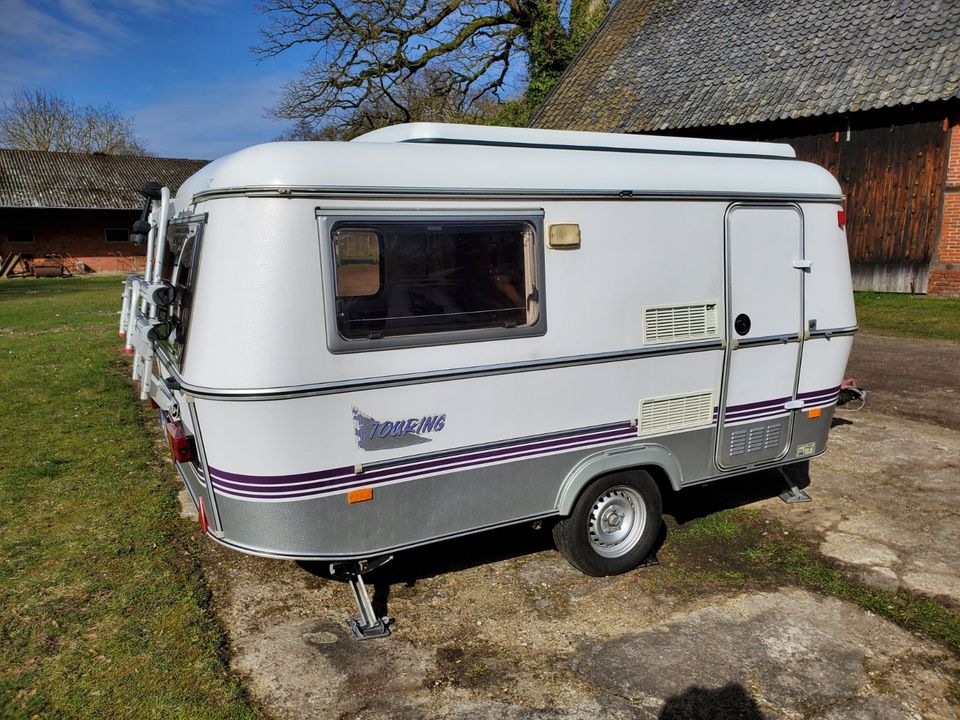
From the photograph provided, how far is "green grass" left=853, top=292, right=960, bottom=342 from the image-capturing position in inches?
472

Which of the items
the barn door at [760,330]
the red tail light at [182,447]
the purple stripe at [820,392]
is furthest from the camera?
the purple stripe at [820,392]

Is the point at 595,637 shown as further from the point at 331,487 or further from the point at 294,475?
the point at 294,475

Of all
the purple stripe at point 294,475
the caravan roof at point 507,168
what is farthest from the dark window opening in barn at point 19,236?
the purple stripe at point 294,475

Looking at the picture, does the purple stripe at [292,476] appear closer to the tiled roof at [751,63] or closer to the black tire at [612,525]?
the black tire at [612,525]

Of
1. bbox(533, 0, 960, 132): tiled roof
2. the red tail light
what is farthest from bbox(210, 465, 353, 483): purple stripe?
bbox(533, 0, 960, 132): tiled roof

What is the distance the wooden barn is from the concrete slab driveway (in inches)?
452

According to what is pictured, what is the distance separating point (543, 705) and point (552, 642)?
20.2 inches

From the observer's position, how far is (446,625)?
13.0ft

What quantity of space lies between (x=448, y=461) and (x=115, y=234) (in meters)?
34.2

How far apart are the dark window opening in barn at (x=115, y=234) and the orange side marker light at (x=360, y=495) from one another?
112 ft

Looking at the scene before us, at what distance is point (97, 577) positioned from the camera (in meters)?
4.39

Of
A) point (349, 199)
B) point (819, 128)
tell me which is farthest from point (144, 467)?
point (819, 128)

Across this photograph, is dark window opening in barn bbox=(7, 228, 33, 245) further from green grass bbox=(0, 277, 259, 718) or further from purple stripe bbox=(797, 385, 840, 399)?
purple stripe bbox=(797, 385, 840, 399)

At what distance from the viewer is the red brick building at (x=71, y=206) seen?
101 ft
